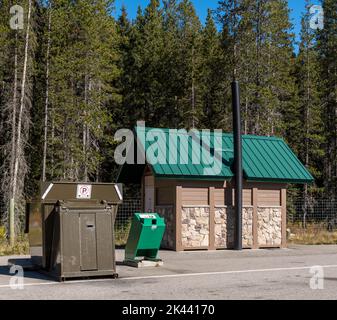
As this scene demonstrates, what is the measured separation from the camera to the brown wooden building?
1828 centimetres

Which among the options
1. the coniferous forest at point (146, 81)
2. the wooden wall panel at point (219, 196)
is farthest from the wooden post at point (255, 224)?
the coniferous forest at point (146, 81)

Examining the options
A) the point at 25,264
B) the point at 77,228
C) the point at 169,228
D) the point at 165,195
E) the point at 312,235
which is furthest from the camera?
the point at 312,235

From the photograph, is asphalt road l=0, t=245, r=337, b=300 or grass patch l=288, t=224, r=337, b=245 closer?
asphalt road l=0, t=245, r=337, b=300

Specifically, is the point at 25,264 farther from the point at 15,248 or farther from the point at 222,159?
the point at 222,159

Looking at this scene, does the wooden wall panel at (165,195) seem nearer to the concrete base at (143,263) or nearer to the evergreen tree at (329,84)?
the concrete base at (143,263)

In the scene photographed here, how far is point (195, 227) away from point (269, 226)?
2.87 metres

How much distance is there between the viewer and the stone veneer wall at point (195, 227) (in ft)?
60.0

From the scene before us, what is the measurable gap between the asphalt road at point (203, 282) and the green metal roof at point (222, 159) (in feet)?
10.4

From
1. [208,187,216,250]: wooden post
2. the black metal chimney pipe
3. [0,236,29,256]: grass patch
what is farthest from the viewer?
[208,187,216,250]: wooden post

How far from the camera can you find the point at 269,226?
19.8m

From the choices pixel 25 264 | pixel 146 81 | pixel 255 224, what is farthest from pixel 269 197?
pixel 146 81

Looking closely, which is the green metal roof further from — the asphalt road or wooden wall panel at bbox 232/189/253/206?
the asphalt road

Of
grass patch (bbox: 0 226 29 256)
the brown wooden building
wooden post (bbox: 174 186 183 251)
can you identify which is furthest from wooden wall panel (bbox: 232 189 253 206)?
grass patch (bbox: 0 226 29 256)

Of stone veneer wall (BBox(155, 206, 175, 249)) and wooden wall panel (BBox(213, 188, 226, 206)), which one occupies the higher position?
wooden wall panel (BBox(213, 188, 226, 206))
